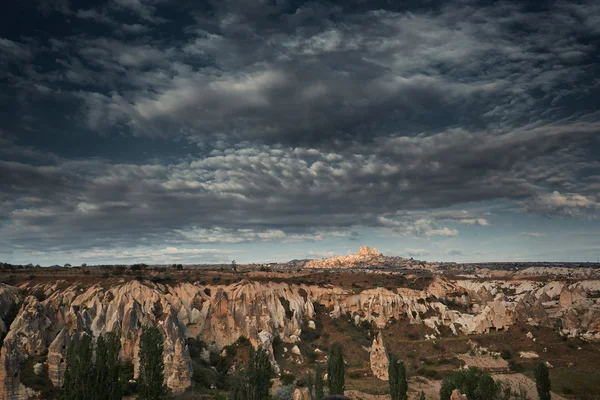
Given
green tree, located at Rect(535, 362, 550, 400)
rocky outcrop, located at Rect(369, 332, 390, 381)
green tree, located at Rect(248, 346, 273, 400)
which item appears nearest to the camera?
green tree, located at Rect(248, 346, 273, 400)

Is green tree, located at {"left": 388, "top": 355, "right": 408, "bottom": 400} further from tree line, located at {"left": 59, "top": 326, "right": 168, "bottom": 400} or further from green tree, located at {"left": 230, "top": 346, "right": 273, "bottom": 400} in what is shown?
tree line, located at {"left": 59, "top": 326, "right": 168, "bottom": 400}

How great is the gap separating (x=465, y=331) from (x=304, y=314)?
Answer: 31.5 m

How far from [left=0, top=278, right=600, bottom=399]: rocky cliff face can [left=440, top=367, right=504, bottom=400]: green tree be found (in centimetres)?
1441

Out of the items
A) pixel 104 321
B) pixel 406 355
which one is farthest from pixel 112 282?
pixel 406 355

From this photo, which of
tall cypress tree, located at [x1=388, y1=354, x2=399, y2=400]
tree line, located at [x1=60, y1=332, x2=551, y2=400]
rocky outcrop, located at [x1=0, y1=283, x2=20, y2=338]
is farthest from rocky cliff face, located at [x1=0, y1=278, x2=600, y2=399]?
tall cypress tree, located at [x1=388, y1=354, x2=399, y2=400]

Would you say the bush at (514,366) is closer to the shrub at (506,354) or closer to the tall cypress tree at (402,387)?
the shrub at (506,354)

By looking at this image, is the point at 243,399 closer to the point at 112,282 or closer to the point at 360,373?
the point at 360,373

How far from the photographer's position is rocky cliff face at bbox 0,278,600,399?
164ft

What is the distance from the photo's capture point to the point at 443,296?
102125 millimetres

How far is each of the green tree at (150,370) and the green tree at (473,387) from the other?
1191 inches

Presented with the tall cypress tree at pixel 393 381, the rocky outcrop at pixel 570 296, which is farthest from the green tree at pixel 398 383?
the rocky outcrop at pixel 570 296

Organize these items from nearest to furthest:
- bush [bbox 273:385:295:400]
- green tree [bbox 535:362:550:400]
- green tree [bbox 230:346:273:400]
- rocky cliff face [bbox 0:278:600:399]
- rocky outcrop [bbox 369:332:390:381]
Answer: green tree [bbox 230:346:273:400]
green tree [bbox 535:362:550:400]
rocky cliff face [bbox 0:278:600:399]
bush [bbox 273:385:295:400]
rocky outcrop [bbox 369:332:390:381]

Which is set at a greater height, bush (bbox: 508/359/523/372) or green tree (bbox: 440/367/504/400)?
green tree (bbox: 440/367/504/400)

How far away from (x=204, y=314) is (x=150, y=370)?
3389 centimetres
